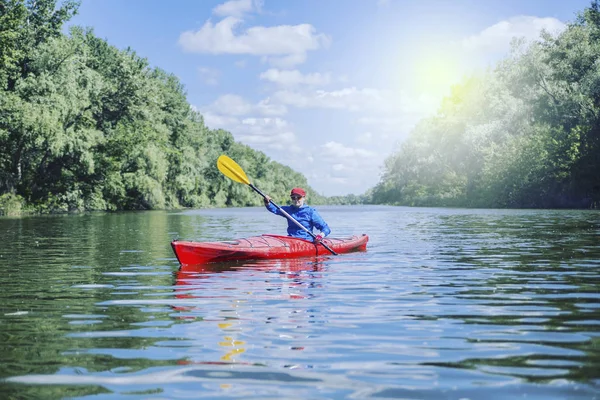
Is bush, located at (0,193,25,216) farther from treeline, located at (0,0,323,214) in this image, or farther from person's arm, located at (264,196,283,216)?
person's arm, located at (264,196,283,216)

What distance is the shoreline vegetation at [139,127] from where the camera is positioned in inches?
1452

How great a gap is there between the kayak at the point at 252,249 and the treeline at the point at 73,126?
25821mm

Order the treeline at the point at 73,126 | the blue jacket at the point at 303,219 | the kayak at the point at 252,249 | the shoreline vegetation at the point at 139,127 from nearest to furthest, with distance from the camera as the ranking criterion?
the kayak at the point at 252,249 → the blue jacket at the point at 303,219 → the treeline at the point at 73,126 → the shoreline vegetation at the point at 139,127

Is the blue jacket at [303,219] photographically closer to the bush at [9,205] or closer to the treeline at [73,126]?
the treeline at [73,126]

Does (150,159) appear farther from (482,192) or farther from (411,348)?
(411,348)

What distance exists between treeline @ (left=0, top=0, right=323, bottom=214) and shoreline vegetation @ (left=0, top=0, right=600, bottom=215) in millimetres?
75

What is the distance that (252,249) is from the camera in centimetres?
1120

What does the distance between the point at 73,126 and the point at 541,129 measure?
29380 millimetres

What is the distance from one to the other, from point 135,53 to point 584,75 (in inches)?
1297

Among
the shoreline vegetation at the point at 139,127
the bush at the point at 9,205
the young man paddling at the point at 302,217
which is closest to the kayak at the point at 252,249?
the young man paddling at the point at 302,217

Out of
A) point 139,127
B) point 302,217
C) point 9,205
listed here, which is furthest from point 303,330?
point 139,127

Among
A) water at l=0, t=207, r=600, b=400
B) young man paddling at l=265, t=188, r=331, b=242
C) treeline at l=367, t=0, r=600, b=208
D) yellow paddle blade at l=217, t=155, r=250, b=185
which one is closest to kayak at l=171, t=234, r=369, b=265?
young man paddling at l=265, t=188, r=331, b=242

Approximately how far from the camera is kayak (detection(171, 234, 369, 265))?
10.6 m

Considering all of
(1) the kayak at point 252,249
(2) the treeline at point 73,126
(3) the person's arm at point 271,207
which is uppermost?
(2) the treeline at point 73,126
